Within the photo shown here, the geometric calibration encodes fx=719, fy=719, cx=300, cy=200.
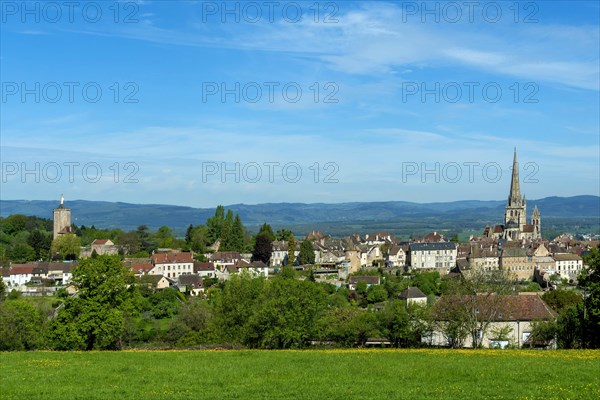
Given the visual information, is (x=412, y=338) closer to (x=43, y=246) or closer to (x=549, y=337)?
(x=549, y=337)

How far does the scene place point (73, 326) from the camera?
33.5 metres

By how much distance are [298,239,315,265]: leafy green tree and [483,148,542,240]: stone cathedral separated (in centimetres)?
5434

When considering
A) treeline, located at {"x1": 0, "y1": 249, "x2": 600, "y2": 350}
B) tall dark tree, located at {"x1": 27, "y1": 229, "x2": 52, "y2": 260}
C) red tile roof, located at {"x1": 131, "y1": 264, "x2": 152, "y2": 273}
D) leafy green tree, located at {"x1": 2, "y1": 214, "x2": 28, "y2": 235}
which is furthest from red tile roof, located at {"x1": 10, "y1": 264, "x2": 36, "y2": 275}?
treeline, located at {"x1": 0, "y1": 249, "x2": 600, "y2": 350}

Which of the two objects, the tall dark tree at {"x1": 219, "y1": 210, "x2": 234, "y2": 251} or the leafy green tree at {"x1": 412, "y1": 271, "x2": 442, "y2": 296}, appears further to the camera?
the tall dark tree at {"x1": 219, "y1": 210, "x2": 234, "y2": 251}

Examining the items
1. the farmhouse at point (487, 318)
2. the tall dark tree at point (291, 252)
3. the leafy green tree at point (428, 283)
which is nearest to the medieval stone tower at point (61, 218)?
the tall dark tree at point (291, 252)

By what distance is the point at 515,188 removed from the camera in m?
167

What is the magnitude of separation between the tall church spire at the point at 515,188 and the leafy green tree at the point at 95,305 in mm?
141133

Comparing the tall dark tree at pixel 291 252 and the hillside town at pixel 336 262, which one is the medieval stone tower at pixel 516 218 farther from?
the tall dark tree at pixel 291 252

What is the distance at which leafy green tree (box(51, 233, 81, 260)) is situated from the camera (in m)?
109

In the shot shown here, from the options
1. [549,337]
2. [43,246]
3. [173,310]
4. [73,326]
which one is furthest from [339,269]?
[73,326]

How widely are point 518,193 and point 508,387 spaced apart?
152789 millimetres

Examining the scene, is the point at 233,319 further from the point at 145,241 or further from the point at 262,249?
the point at 145,241

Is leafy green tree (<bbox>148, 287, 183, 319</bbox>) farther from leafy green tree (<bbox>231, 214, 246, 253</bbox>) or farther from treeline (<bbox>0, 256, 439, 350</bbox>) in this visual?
leafy green tree (<bbox>231, 214, 246, 253</bbox>)

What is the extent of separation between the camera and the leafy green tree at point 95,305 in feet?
109
